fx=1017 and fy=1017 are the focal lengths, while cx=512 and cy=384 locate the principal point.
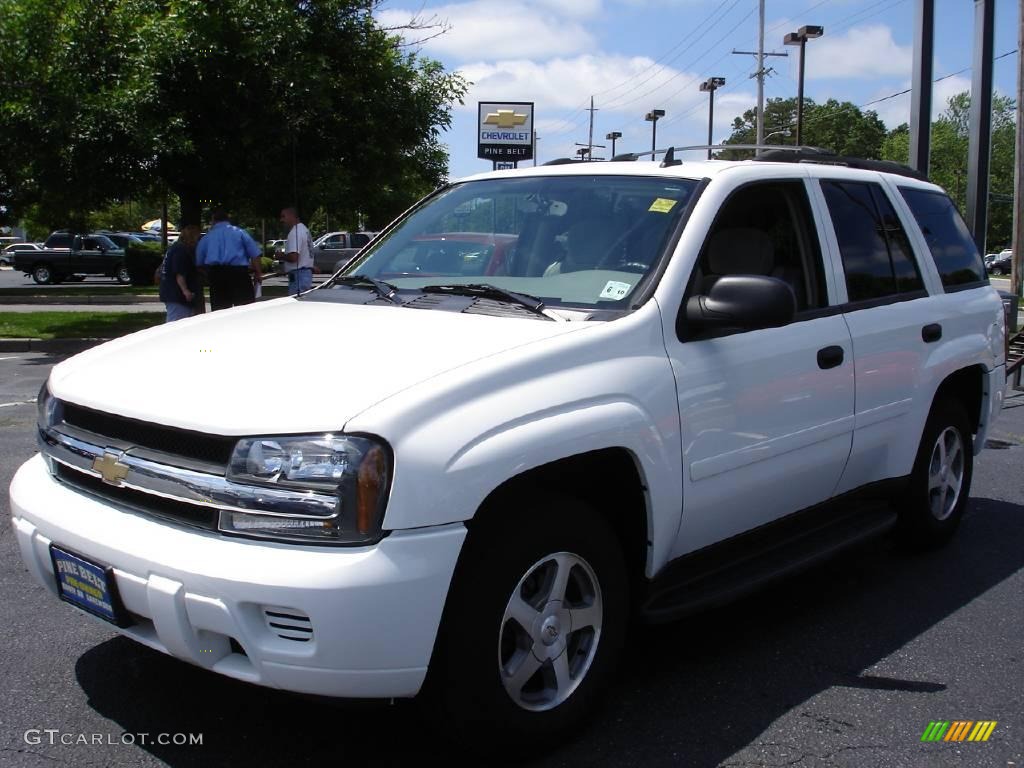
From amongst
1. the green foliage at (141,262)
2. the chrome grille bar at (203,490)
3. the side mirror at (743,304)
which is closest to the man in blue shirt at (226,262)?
the chrome grille bar at (203,490)

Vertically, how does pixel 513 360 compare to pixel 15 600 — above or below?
above

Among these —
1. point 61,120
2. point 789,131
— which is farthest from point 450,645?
point 789,131

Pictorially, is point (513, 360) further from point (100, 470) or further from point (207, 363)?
point (100, 470)

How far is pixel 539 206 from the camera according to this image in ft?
13.5

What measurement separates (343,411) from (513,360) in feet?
1.83

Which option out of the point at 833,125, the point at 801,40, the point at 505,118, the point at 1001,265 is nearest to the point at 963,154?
the point at 833,125

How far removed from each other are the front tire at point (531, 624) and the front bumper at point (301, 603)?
0.40ft

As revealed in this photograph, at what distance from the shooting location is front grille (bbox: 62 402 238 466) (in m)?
2.75

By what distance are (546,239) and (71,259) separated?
114 ft

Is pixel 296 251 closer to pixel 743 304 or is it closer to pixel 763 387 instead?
pixel 763 387

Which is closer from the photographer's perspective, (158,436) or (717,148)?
(158,436)

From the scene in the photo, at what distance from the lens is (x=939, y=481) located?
5.15 meters

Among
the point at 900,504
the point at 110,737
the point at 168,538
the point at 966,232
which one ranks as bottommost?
the point at 110,737

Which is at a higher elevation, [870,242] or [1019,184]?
[1019,184]
